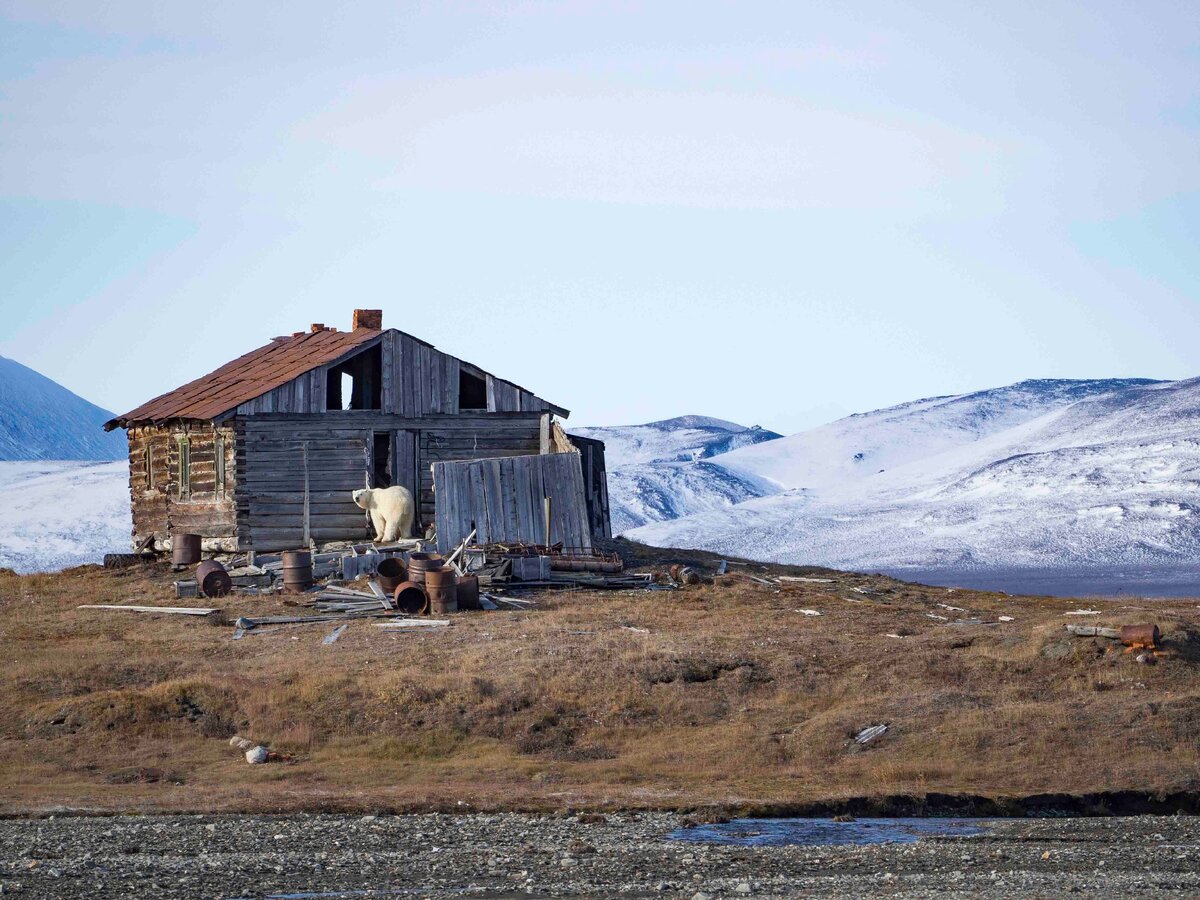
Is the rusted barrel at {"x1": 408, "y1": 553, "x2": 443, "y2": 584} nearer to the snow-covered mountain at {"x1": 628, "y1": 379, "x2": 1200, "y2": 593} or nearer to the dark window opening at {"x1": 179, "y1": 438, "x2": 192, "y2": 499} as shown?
the dark window opening at {"x1": 179, "y1": 438, "x2": 192, "y2": 499}

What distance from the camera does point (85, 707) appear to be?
66.8 feet

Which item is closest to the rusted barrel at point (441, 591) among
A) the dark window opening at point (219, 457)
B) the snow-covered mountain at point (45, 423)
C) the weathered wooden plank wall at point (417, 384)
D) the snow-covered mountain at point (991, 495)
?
the weathered wooden plank wall at point (417, 384)

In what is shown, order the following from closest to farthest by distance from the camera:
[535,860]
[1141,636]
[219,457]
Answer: [535,860]
[1141,636]
[219,457]

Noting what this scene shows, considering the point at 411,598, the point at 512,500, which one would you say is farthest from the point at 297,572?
the point at 512,500

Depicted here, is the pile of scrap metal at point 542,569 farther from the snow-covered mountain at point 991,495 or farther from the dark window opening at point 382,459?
the snow-covered mountain at point 991,495

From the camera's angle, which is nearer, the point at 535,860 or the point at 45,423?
the point at 535,860

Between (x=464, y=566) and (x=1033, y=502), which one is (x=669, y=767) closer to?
(x=464, y=566)

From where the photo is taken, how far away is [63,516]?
79.3 metres

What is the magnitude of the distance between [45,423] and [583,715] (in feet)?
426

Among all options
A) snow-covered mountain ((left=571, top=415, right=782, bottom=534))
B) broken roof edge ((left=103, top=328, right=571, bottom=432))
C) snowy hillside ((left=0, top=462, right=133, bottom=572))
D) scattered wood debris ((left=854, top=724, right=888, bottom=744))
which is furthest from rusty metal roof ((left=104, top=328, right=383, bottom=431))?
snow-covered mountain ((left=571, top=415, right=782, bottom=534))

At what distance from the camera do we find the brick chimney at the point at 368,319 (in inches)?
1555

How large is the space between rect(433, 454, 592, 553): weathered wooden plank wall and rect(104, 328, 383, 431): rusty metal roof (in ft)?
15.1

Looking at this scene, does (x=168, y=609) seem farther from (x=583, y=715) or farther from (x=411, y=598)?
(x=583, y=715)

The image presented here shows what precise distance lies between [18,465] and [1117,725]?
90.9 m
